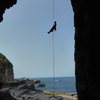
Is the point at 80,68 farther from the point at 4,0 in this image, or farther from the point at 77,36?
the point at 4,0

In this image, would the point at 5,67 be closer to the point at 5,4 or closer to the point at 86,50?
the point at 5,4

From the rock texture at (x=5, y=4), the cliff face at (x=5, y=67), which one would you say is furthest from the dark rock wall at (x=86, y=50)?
the cliff face at (x=5, y=67)

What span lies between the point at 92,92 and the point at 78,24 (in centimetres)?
331

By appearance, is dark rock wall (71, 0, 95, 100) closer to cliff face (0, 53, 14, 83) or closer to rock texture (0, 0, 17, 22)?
rock texture (0, 0, 17, 22)

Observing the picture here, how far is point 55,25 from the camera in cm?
2047

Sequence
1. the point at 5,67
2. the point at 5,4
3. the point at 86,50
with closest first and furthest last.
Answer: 1. the point at 86,50
2. the point at 5,4
3. the point at 5,67

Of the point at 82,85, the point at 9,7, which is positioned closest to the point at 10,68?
the point at 9,7

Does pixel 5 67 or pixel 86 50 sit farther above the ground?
pixel 5 67

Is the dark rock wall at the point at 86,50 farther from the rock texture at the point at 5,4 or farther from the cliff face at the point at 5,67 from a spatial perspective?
the cliff face at the point at 5,67

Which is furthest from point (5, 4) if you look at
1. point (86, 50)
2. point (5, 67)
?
point (5, 67)

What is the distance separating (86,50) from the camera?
52.4 feet

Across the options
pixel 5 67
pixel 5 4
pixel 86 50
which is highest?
pixel 5 67

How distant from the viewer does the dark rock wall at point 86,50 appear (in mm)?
15180

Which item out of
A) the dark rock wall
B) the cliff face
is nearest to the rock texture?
the dark rock wall
